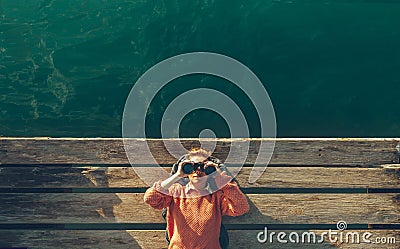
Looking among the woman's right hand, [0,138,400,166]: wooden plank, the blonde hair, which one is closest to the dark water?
[0,138,400,166]: wooden plank

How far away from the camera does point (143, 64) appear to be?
177 inches

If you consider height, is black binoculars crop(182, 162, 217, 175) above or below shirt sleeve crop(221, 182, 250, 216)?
above

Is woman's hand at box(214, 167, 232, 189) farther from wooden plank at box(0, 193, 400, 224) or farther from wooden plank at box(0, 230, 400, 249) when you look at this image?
wooden plank at box(0, 230, 400, 249)

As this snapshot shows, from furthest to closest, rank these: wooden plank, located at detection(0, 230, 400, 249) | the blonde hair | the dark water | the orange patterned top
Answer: the dark water, wooden plank, located at detection(0, 230, 400, 249), the blonde hair, the orange patterned top

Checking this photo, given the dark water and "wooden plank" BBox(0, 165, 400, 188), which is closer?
"wooden plank" BBox(0, 165, 400, 188)

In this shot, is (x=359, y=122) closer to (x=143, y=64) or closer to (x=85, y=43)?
(x=143, y=64)

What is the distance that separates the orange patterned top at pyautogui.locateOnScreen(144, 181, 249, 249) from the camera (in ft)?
11.4

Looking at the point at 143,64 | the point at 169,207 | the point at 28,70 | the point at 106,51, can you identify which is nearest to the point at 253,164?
the point at 169,207

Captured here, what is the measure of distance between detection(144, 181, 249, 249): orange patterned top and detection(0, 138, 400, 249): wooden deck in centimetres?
31

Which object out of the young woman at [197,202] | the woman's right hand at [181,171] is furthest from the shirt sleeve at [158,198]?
the woman's right hand at [181,171]

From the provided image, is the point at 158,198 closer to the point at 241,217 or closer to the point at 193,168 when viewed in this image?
the point at 193,168

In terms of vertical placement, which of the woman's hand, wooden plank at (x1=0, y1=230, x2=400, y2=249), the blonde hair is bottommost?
wooden plank at (x1=0, y1=230, x2=400, y2=249)

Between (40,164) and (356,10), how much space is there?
3.05 meters

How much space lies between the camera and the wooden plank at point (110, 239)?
12.5ft
